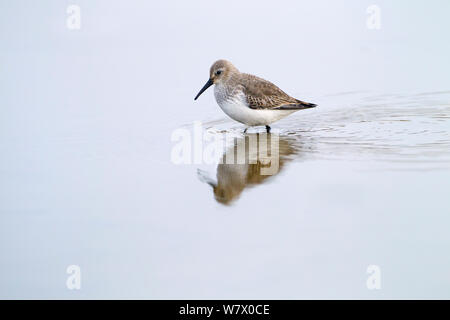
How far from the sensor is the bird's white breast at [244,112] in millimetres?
9109

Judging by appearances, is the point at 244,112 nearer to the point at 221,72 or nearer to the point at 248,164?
the point at 221,72

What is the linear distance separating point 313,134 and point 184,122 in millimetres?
1900

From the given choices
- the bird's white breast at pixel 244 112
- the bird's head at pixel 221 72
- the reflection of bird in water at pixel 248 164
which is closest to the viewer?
the reflection of bird in water at pixel 248 164

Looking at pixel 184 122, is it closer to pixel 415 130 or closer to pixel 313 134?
pixel 313 134

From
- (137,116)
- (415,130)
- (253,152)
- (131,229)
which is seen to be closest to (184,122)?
(137,116)

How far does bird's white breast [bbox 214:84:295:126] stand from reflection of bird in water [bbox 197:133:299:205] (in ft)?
0.78

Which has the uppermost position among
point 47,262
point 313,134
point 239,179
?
point 313,134

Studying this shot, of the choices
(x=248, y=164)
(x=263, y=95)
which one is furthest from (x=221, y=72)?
(x=248, y=164)

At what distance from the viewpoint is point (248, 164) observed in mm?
7637

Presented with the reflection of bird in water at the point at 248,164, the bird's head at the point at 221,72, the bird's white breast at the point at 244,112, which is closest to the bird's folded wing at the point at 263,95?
the bird's white breast at the point at 244,112

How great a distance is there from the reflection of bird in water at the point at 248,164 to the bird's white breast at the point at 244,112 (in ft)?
0.78

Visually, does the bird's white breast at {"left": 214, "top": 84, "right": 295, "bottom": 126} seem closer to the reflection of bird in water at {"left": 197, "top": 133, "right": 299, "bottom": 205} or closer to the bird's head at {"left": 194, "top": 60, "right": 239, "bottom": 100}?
the reflection of bird in water at {"left": 197, "top": 133, "right": 299, "bottom": 205}

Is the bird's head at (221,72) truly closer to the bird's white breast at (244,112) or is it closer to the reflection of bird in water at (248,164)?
the bird's white breast at (244,112)

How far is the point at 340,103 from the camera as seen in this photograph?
1049 cm
